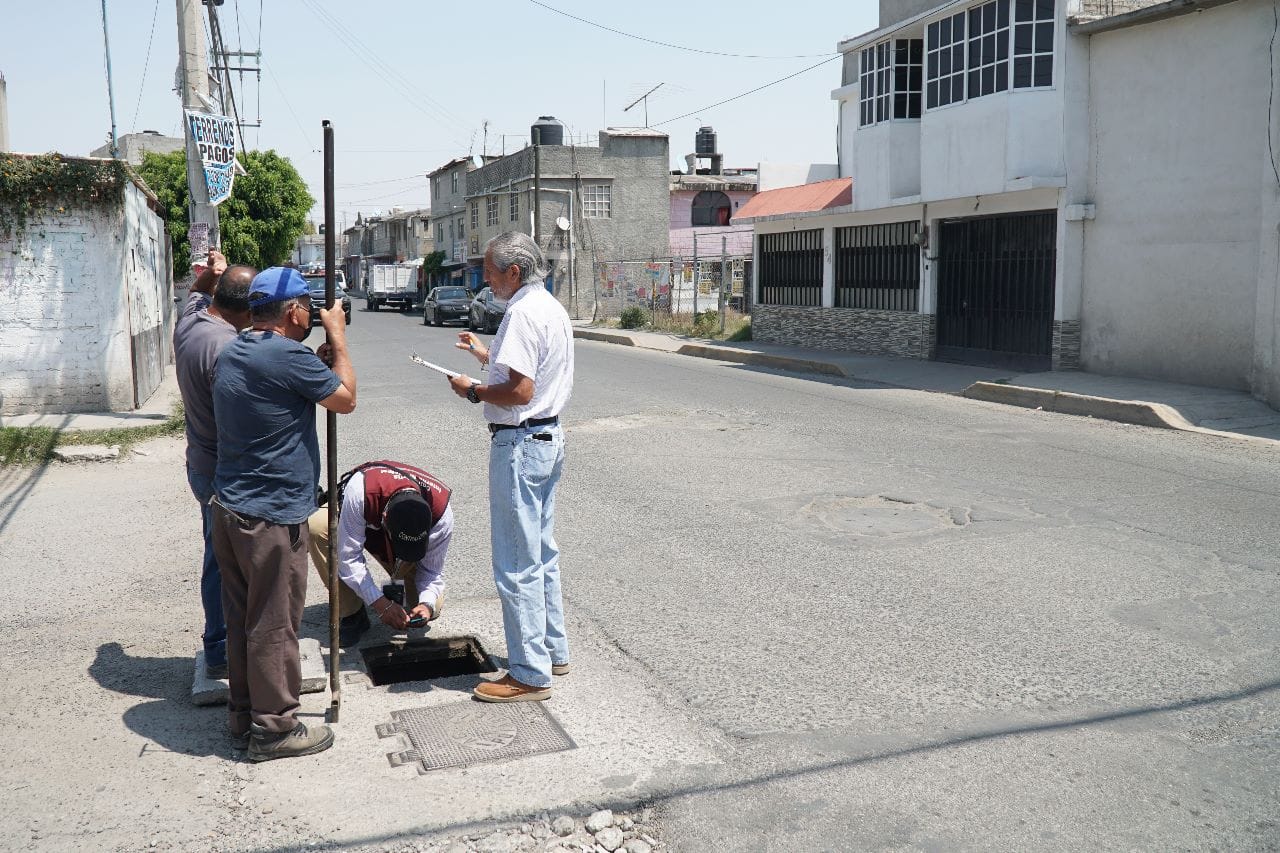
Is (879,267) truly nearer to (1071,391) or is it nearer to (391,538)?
(1071,391)

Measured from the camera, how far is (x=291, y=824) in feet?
12.0

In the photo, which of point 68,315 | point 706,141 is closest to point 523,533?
point 68,315

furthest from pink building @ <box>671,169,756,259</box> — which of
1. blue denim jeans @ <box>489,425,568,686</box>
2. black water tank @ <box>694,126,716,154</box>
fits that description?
blue denim jeans @ <box>489,425,568,686</box>

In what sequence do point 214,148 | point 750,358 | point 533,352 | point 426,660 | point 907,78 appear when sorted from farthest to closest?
point 750,358 → point 907,78 → point 214,148 → point 426,660 → point 533,352

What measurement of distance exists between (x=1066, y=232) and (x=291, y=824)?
1552 centimetres

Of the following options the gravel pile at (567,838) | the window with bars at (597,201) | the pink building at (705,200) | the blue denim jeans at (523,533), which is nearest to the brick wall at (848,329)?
the blue denim jeans at (523,533)

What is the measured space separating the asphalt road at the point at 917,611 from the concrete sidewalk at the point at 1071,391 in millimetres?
929

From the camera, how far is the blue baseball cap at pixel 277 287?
409 centimetres

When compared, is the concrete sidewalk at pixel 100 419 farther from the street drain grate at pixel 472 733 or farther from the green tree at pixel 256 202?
the green tree at pixel 256 202

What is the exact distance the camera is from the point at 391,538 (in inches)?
202

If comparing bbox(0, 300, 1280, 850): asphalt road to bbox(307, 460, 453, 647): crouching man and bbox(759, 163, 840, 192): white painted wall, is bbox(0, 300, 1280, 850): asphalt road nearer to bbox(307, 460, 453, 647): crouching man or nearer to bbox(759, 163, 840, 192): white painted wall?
bbox(307, 460, 453, 647): crouching man

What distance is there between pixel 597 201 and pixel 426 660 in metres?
43.7

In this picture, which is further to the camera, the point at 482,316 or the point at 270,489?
the point at 482,316

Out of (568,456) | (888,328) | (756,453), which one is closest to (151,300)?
(568,456)
